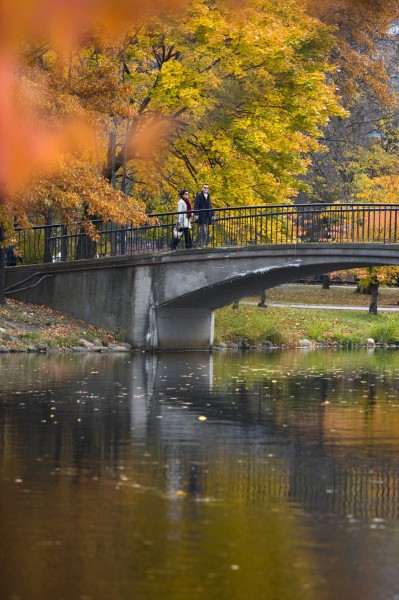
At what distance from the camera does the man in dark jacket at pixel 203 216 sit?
3375 centimetres

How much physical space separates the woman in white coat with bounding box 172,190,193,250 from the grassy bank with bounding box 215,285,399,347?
4.22 m

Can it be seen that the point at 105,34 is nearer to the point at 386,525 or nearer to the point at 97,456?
the point at 97,456

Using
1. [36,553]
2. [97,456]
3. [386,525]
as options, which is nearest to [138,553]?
[36,553]

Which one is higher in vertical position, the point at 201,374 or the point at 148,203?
the point at 148,203

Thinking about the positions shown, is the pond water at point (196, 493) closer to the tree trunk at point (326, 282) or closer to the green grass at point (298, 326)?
the green grass at point (298, 326)

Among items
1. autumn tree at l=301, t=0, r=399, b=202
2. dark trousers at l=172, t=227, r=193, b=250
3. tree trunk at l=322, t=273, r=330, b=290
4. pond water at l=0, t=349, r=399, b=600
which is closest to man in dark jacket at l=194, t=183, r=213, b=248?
dark trousers at l=172, t=227, r=193, b=250

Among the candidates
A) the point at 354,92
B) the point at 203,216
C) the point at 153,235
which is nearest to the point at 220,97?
the point at 203,216

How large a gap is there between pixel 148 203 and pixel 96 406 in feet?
93.4

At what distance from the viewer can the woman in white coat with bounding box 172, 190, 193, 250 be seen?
112ft

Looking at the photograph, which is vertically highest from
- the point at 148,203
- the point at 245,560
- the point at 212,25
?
the point at 212,25

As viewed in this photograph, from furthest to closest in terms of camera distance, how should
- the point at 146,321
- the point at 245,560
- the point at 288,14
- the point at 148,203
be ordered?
the point at 148,203 < the point at 288,14 < the point at 146,321 < the point at 245,560

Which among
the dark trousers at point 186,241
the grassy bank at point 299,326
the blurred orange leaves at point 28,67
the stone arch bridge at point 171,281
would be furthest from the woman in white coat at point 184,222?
the grassy bank at point 299,326

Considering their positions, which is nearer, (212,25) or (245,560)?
(245,560)

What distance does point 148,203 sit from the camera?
46375mm
